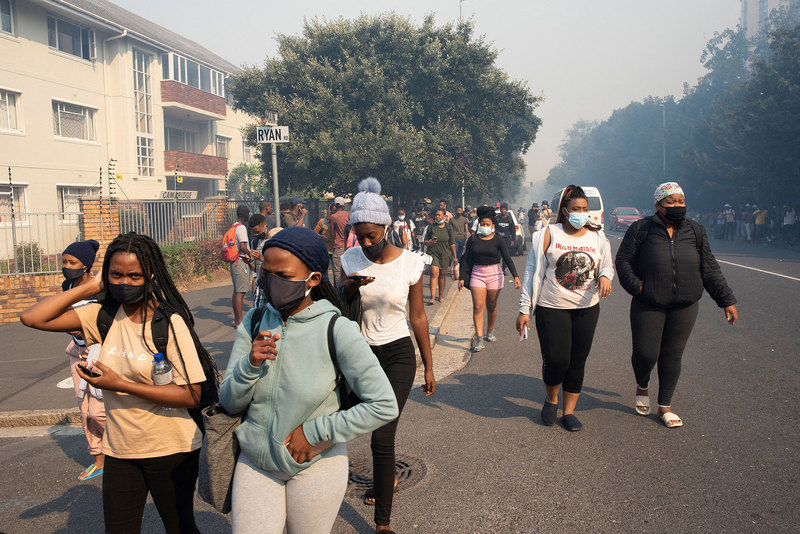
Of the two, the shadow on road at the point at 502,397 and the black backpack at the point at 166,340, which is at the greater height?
the black backpack at the point at 166,340

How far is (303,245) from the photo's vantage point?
92.3 inches

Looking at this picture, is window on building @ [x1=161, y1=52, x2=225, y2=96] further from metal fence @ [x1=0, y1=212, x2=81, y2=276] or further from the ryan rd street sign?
the ryan rd street sign

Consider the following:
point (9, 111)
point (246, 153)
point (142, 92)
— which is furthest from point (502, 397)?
point (246, 153)

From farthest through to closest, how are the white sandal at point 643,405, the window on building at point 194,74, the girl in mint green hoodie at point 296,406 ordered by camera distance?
the window on building at point 194,74 < the white sandal at point 643,405 < the girl in mint green hoodie at point 296,406

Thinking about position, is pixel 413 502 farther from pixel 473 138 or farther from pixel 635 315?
pixel 473 138

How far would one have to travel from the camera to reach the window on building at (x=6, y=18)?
763 inches

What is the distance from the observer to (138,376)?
2.63 meters

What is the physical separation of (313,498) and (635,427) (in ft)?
12.1

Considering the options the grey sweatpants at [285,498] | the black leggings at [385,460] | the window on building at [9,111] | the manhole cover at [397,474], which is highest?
the window on building at [9,111]

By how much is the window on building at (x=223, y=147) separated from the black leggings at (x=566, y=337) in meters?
32.2

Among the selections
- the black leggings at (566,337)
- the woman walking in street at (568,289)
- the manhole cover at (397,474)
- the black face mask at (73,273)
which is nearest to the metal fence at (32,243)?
the black face mask at (73,273)

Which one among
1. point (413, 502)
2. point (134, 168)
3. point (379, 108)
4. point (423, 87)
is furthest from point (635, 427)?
point (134, 168)

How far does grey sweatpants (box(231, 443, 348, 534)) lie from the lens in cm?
226

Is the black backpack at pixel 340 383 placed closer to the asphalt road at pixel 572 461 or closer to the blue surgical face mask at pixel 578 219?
the asphalt road at pixel 572 461
